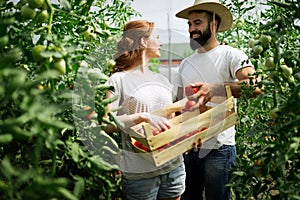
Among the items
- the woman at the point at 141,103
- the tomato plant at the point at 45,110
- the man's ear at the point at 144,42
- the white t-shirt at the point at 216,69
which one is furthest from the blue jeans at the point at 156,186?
the man's ear at the point at 144,42

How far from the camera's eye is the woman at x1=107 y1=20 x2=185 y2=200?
157cm

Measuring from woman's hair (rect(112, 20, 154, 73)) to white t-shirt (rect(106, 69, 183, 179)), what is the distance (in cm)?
6

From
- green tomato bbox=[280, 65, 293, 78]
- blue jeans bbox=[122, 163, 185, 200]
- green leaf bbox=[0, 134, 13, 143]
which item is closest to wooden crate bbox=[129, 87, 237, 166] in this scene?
blue jeans bbox=[122, 163, 185, 200]

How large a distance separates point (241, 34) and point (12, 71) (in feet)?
8.90

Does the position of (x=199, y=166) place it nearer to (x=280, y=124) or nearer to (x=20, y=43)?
(x=280, y=124)

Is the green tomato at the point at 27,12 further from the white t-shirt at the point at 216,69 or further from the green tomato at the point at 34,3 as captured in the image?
the white t-shirt at the point at 216,69

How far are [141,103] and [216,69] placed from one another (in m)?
0.57

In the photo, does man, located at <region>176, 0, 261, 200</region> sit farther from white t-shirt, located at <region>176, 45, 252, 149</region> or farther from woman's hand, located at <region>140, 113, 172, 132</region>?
woman's hand, located at <region>140, 113, 172, 132</region>

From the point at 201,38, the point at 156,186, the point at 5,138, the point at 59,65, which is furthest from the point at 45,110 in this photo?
the point at 201,38

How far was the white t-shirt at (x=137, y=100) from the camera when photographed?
158 centimetres

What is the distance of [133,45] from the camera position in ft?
5.65

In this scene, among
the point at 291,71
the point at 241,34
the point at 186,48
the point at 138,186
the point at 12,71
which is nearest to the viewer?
the point at 12,71

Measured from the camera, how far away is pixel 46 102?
2.39 ft

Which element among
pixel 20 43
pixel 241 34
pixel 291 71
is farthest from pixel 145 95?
pixel 241 34
